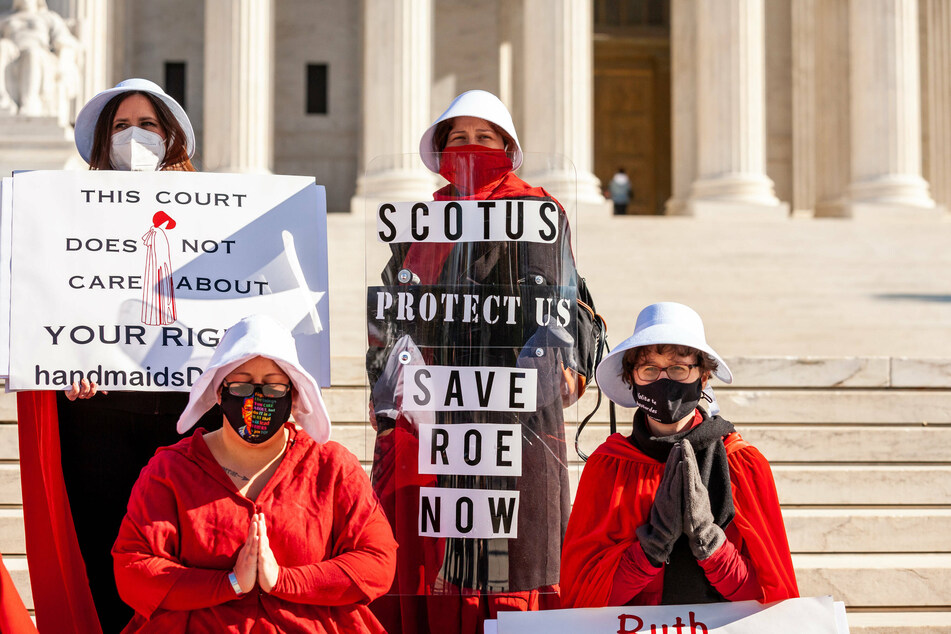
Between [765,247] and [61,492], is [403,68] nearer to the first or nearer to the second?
[765,247]

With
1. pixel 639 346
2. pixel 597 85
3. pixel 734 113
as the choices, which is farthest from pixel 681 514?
pixel 597 85

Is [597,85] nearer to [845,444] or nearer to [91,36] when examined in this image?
[91,36]

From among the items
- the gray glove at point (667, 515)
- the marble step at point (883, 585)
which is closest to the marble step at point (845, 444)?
the marble step at point (883, 585)

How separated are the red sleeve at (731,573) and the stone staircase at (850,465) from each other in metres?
2.97

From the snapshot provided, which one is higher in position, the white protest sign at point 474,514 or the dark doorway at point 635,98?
the dark doorway at point 635,98

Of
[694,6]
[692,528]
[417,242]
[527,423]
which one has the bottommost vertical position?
[692,528]

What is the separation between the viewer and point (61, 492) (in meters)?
6.03

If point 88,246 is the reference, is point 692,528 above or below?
below

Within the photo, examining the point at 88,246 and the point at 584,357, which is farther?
the point at 88,246

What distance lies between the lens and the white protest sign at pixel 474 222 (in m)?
5.77

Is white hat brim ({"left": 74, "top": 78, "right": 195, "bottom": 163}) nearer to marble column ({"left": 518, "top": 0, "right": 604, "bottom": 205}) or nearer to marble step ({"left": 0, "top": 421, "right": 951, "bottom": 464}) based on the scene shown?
marble step ({"left": 0, "top": 421, "right": 951, "bottom": 464})

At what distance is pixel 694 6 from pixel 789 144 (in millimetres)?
6581

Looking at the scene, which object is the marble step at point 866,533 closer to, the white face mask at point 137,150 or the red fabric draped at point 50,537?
the red fabric draped at point 50,537

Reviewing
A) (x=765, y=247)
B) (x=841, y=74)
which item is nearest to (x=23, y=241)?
(x=765, y=247)
